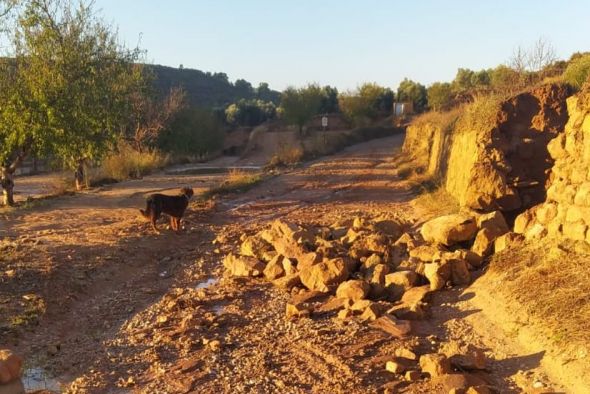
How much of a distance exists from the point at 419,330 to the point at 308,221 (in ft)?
25.0

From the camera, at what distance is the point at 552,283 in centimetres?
603

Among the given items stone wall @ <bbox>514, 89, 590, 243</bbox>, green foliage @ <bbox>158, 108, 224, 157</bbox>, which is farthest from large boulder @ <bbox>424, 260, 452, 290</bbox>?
green foliage @ <bbox>158, 108, 224, 157</bbox>

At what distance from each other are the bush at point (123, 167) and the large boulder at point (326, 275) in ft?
52.7

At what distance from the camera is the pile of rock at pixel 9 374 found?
4.72 meters

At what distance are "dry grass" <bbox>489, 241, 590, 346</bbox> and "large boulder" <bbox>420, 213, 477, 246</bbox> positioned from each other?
969 mm

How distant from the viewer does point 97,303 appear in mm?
8188

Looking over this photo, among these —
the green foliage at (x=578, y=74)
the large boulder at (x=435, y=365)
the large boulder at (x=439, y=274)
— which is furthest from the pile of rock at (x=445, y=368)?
the green foliage at (x=578, y=74)

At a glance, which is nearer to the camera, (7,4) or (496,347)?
(496,347)

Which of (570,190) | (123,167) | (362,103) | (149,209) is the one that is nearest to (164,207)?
(149,209)

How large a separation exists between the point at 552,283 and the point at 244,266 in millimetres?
4787

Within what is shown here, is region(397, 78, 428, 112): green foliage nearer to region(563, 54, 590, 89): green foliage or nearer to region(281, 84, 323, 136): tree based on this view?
region(281, 84, 323, 136): tree

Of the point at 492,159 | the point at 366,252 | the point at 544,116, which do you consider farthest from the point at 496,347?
the point at 544,116

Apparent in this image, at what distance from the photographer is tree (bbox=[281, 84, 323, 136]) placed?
58.9 metres

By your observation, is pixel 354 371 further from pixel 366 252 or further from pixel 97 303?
pixel 97 303
